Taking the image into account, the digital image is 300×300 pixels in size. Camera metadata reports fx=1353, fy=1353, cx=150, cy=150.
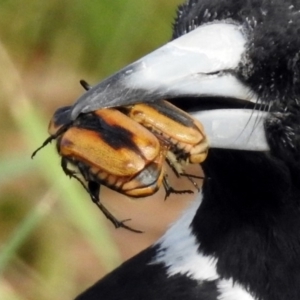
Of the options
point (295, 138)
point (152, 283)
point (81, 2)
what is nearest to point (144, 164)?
point (295, 138)

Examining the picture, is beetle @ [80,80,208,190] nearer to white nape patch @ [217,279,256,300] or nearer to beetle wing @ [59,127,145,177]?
beetle wing @ [59,127,145,177]

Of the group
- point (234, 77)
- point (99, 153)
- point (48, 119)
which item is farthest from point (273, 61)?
point (48, 119)

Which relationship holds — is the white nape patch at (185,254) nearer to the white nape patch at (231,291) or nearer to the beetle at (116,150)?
the white nape patch at (231,291)

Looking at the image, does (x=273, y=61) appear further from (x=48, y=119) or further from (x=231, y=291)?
(x=48, y=119)

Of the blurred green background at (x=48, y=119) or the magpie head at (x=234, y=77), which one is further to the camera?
the blurred green background at (x=48, y=119)

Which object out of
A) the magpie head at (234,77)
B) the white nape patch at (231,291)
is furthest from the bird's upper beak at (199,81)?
the white nape patch at (231,291)

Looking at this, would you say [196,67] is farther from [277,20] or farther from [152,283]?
[152,283]

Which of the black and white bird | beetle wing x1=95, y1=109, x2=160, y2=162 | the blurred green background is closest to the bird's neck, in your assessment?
the black and white bird

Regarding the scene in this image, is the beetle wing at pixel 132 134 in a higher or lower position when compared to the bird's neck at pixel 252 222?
higher
